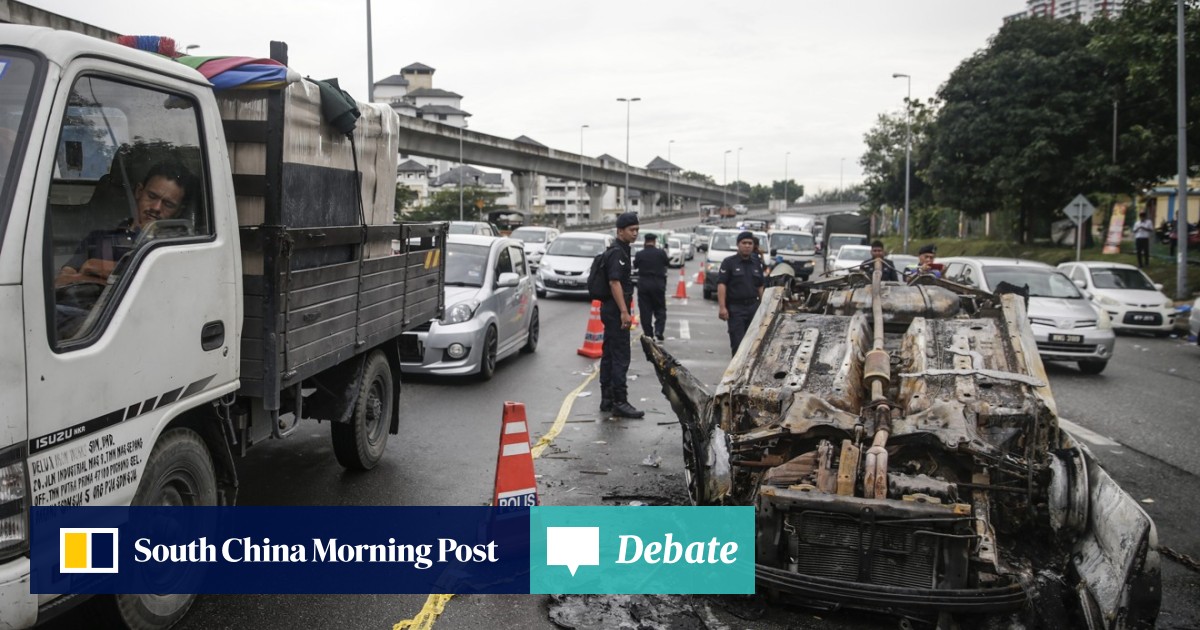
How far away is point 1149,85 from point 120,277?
2582cm

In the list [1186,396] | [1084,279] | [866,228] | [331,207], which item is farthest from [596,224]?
[331,207]

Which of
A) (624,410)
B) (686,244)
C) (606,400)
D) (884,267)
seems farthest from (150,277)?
(686,244)

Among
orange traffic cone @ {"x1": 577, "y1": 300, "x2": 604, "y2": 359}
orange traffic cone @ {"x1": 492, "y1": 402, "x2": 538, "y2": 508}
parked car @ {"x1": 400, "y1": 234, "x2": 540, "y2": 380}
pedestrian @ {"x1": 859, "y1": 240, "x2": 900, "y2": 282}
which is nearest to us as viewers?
orange traffic cone @ {"x1": 492, "y1": 402, "x2": 538, "y2": 508}

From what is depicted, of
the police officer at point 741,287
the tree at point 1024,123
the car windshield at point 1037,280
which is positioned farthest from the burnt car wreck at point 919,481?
the tree at point 1024,123

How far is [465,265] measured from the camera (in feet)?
38.4

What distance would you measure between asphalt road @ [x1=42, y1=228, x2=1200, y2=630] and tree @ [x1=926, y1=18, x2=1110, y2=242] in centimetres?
1791

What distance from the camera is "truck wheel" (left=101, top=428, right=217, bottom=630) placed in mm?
3826

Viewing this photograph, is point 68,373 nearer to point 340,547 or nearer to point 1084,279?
point 340,547

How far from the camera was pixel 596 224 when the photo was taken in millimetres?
70562

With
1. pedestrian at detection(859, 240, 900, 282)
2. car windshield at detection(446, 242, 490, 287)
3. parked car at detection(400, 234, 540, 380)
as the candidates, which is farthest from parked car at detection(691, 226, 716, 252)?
car windshield at detection(446, 242, 490, 287)

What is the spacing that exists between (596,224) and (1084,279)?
52935 millimetres

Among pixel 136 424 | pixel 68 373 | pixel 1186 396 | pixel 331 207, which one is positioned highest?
pixel 331 207

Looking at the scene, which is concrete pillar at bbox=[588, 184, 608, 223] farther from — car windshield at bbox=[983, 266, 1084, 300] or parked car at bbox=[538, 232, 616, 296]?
car windshield at bbox=[983, 266, 1084, 300]

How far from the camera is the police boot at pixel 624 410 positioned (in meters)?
9.05
